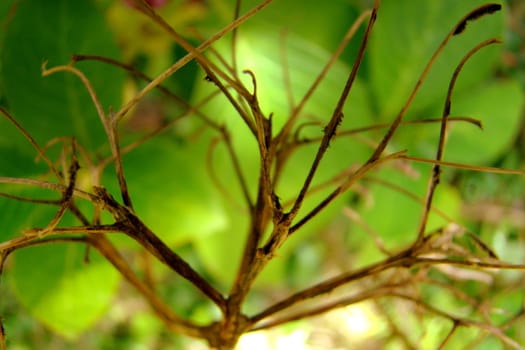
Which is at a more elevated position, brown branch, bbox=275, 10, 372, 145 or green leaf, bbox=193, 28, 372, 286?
green leaf, bbox=193, 28, 372, 286

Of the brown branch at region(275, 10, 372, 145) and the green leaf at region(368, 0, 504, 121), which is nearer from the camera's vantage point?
the brown branch at region(275, 10, 372, 145)

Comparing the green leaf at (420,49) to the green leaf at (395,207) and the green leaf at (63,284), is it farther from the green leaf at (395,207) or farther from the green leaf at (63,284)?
the green leaf at (63,284)

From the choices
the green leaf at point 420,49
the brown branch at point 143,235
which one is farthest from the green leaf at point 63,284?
the green leaf at point 420,49

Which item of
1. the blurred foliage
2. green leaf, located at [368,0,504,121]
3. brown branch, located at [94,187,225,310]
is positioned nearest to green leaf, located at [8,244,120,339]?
the blurred foliage

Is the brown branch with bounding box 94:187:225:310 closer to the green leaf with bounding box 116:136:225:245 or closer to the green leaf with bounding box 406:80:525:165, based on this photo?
the green leaf with bounding box 116:136:225:245

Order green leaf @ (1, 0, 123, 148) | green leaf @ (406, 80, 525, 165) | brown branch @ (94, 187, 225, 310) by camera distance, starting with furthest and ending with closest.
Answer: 1. green leaf @ (406, 80, 525, 165)
2. green leaf @ (1, 0, 123, 148)
3. brown branch @ (94, 187, 225, 310)

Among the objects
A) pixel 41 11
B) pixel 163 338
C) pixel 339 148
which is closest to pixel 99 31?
pixel 41 11

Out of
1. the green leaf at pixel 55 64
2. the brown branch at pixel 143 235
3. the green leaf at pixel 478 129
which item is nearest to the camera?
the brown branch at pixel 143 235

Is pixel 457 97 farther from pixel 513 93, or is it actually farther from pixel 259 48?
pixel 259 48
